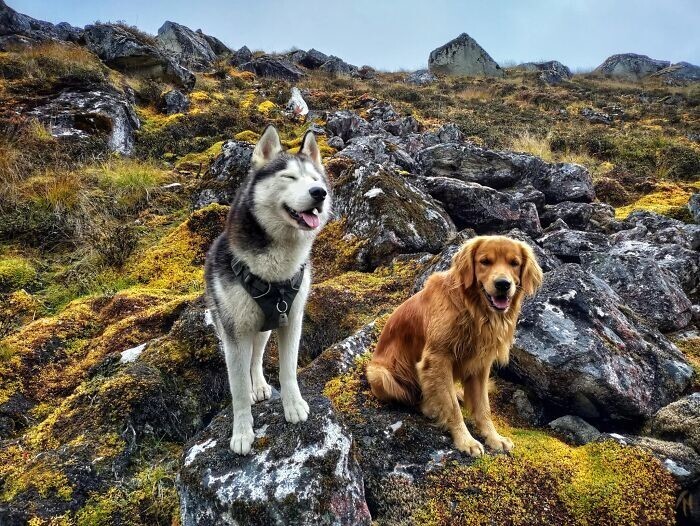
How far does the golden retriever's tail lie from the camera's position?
331 cm

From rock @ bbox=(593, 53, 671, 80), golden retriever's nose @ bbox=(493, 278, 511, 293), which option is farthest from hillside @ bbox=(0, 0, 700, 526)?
rock @ bbox=(593, 53, 671, 80)

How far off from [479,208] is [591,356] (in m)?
4.25

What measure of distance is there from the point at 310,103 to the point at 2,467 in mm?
19651

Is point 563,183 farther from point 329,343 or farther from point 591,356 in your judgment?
point 329,343

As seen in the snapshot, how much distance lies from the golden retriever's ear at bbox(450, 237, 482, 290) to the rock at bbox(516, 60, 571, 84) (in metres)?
37.0

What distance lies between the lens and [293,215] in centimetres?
263

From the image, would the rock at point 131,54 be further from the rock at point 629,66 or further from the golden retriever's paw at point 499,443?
the rock at point 629,66

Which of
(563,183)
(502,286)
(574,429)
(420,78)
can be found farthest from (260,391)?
(420,78)

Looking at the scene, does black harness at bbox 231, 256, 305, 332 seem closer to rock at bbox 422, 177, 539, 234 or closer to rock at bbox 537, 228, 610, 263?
rock at bbox 537, 228, 610, 263

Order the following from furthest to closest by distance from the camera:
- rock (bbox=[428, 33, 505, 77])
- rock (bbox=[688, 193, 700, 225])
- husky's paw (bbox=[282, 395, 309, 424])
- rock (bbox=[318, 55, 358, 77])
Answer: rock (bbox=[428, 33, 505, 77]), rock (bbox=[318, 55, 358, 77]), rock (bbox=[688, 193, 700, 225]), husky's paw (bbox=[282, 395, 309, 424])

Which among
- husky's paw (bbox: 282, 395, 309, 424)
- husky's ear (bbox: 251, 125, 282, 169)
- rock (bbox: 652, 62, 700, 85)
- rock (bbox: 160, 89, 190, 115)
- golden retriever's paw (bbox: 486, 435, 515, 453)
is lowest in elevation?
golden retriever's paw (bbox: 486, 435, 515, 453)

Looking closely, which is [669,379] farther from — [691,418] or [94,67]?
[94,67]

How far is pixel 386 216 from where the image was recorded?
20.4 ft

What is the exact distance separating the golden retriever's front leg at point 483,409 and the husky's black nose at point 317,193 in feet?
6.11
